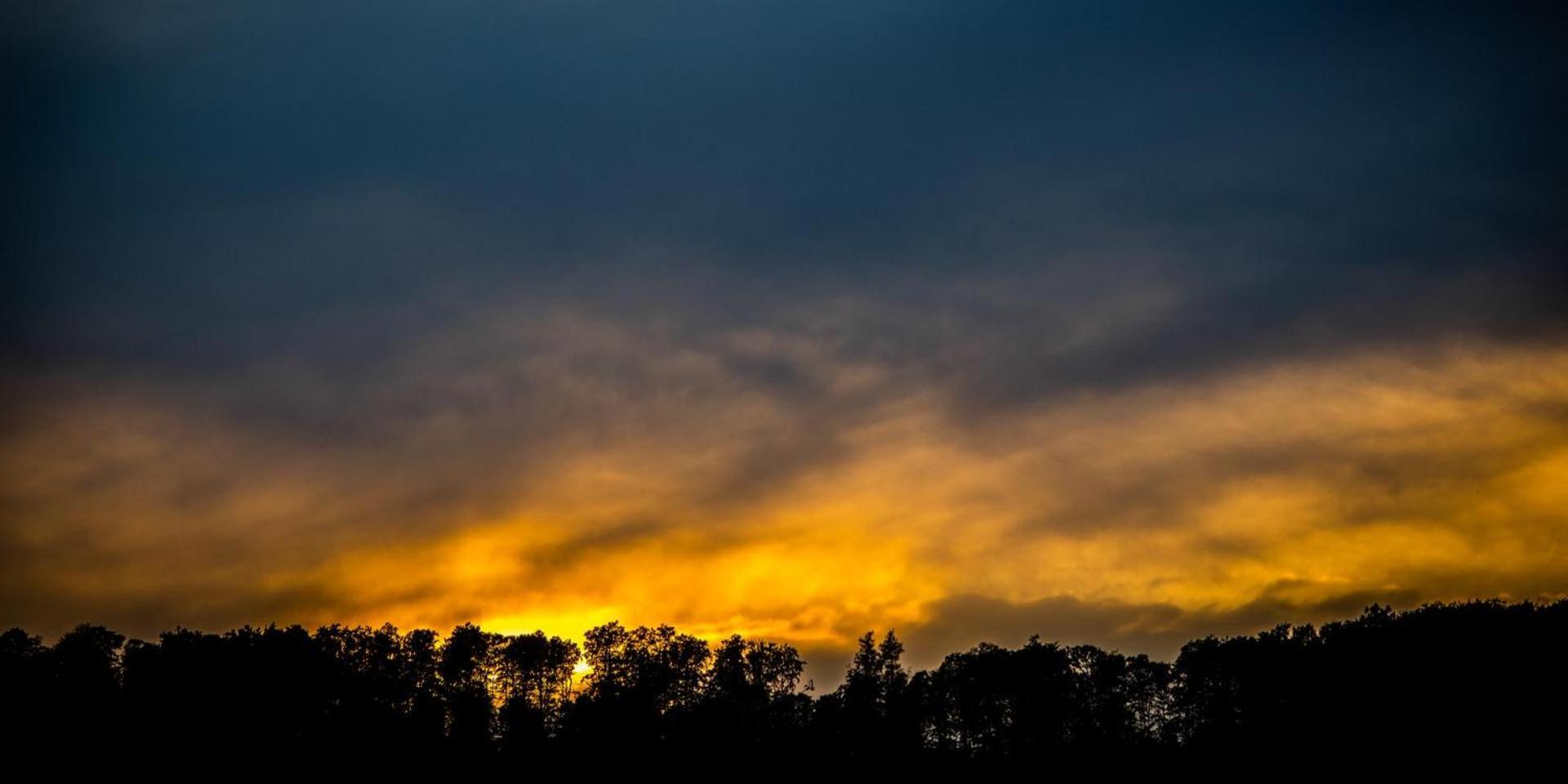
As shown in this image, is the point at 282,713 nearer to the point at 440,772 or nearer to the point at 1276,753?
the point at 440,772

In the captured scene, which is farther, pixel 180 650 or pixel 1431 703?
pixel 180 650

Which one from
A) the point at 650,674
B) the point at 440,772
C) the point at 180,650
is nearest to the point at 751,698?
the point at 650,674

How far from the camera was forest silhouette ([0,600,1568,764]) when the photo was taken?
123188 millimetres

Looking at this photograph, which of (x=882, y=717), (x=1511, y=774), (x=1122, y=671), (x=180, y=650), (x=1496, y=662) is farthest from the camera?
(x=1122, y=671)

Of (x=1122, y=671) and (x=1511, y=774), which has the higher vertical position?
A: (x=1122, y=671)

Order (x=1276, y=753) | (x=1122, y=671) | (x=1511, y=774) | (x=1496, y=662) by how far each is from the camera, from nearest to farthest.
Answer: (x=1511, y=774) → (x=1496, y=662) → (x=1276, y=753) → (x=1122, y=671)

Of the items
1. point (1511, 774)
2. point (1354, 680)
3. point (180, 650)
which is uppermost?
point (180, 650)

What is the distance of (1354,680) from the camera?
130m

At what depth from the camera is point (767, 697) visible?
536 ft

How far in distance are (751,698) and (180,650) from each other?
7182 centimetres

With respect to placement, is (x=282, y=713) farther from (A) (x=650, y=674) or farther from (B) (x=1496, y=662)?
(B) (x=1496, y=662)

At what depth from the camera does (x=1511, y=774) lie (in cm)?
10481

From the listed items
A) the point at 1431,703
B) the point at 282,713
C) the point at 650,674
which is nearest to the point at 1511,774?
the point at 1431,703

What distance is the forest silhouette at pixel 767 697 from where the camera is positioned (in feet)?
404
